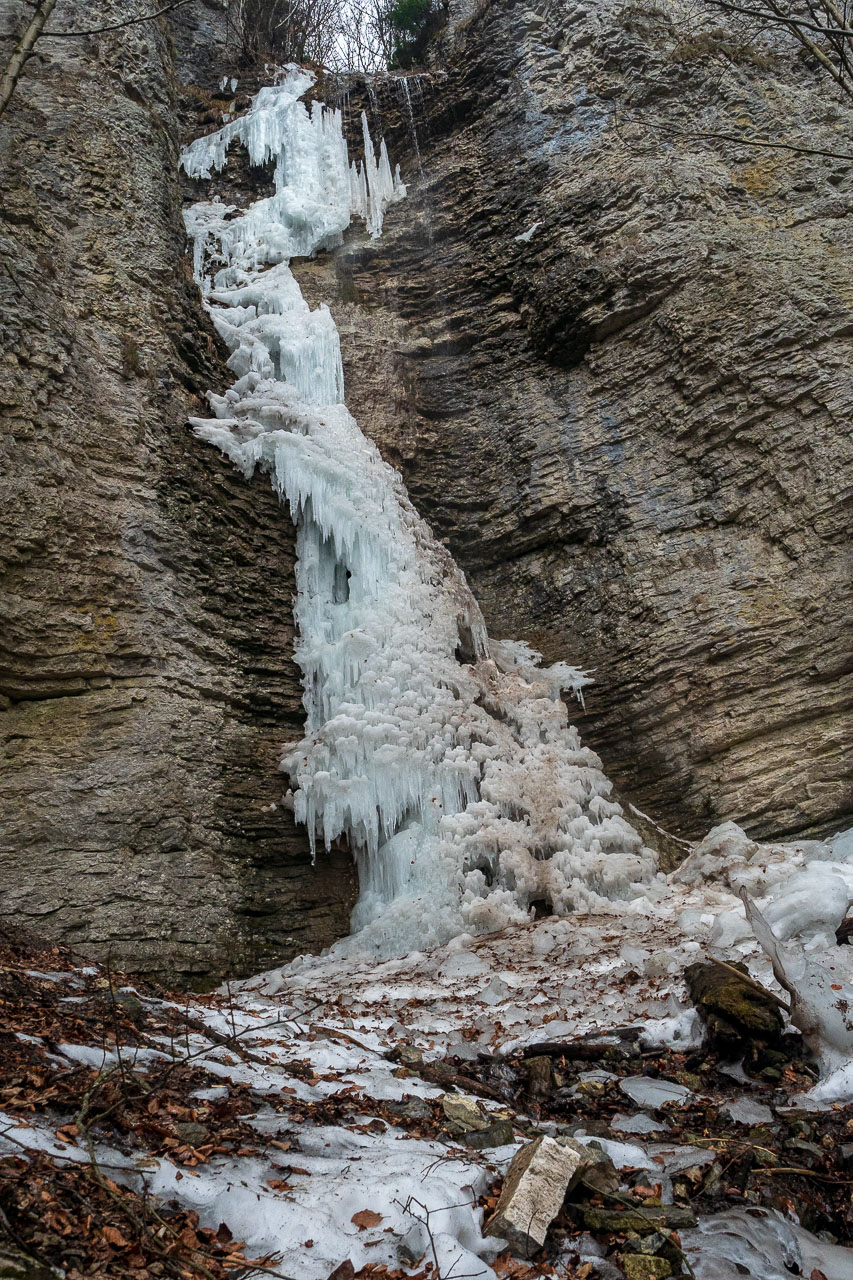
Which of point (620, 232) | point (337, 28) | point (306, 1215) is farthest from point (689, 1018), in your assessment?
point (337, 28)

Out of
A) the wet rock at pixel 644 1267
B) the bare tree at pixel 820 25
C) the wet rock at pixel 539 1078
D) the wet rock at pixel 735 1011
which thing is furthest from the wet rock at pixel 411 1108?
the bare tree at pixel 820 25

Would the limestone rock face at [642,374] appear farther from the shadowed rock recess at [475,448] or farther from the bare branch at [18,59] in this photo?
the bare branch at [18,59]

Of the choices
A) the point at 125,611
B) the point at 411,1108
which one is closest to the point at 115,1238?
the point at 411,1108

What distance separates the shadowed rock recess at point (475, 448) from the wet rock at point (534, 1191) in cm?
429

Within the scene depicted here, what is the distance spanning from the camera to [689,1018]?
4.15 metres

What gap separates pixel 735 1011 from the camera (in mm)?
3828

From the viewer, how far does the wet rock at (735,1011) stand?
12.1ft

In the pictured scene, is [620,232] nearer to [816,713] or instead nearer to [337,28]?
[816,713]

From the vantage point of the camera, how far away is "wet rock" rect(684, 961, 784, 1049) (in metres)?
3.70

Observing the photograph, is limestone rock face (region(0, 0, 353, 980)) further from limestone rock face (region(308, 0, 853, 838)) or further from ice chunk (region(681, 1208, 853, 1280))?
ice chunk (region(681, 1208, 853, 1280))

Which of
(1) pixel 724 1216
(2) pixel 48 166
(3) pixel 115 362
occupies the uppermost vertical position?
(2) pixel 48 166

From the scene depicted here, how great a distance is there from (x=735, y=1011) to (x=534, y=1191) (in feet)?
6.05

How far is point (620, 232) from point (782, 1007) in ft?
31.1

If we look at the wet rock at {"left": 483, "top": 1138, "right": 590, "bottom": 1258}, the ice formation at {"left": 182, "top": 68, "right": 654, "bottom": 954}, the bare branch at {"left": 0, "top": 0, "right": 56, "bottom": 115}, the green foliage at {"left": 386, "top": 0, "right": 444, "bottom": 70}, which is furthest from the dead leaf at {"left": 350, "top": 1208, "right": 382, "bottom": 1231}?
the green foliage at {"left": 386, "top": 0, "right": 444, "bottom": 70}
